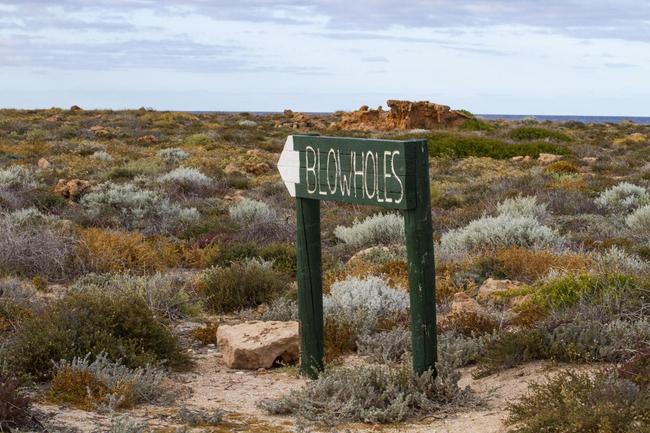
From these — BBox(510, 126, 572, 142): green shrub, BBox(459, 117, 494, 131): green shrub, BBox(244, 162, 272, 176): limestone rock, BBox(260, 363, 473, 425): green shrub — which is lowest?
BBox(260, 363, 473, 425): green shrub

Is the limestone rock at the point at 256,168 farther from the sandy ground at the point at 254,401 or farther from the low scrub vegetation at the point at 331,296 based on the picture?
the sandy ground at the point at 254,401

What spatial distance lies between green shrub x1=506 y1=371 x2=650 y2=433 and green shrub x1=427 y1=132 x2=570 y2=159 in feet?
73.1

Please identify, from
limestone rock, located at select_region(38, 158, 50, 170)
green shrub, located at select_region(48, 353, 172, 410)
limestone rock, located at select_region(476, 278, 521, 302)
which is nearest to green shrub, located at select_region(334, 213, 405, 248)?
limestone rock, located at select_region(476, 278, 521, 302)

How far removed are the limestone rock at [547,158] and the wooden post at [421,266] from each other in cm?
2039

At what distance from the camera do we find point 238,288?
27.5 feet

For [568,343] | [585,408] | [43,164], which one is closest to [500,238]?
[568,343]

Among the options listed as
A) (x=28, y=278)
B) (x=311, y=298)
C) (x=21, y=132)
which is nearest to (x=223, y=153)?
(x=21, y=132)

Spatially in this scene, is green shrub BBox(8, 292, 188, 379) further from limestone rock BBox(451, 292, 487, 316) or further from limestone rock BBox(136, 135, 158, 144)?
limestone rock BBox(136, 135, 158, 144)

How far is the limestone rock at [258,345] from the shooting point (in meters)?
6.48

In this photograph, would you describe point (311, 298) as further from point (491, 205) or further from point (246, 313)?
point (491, 205)

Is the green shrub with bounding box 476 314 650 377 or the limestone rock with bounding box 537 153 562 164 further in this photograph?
the limestone rock with bounding box 537 153 562 164

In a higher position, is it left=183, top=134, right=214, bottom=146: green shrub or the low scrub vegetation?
left=183, top=134, right=214, bottom=146: green shrub

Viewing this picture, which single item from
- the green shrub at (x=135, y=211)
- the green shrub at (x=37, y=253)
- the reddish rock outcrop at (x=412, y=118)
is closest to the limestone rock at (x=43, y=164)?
the green shrub at (x=135, y=211)

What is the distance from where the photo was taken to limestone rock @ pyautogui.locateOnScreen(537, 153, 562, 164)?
2484 centimetres
